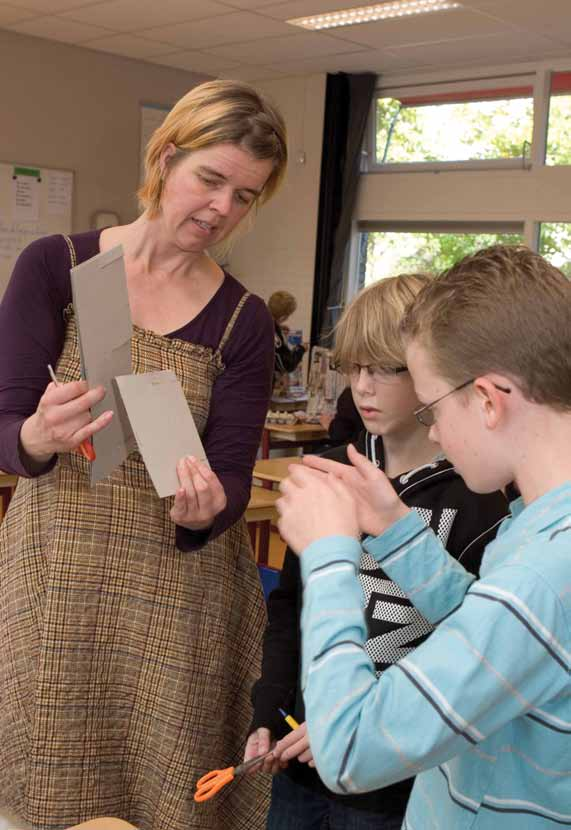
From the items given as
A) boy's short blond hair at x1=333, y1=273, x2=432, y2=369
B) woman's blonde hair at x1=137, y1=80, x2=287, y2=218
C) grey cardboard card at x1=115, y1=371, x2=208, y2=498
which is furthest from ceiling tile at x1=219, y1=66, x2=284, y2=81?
grey cardboard card at x1=115, y1=371, x2=208, y2=498

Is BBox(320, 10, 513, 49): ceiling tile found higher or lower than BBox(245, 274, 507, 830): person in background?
higher

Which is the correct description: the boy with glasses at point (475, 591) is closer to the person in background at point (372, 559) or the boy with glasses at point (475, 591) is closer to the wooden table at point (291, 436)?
the person in background at point (372, 559)

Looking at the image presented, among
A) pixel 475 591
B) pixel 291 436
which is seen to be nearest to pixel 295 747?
pixel 475 591

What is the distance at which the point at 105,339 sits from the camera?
4.92ft

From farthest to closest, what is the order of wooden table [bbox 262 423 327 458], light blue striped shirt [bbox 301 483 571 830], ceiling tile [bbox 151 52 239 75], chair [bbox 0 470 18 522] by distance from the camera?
ceiling tile [bbox 151 52 239 75]
wooden table [bbox 262 423 327 458]
chair [bbox 0 470 18 522]
light blue striped shirt [bbox 301 483 571 830]

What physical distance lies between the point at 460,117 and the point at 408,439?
23.0 ft

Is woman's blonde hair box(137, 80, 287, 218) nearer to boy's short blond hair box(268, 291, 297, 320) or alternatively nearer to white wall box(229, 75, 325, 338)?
boy's short blond hair box(268, 291, 297, 320)

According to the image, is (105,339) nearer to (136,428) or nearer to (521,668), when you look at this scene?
(136,428)

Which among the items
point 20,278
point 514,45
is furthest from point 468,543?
point 514,45

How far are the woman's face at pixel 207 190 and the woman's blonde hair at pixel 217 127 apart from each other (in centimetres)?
1

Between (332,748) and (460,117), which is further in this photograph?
(460,117)

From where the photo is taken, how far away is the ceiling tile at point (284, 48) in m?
7.43

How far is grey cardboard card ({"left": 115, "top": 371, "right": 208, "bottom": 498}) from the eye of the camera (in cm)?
152

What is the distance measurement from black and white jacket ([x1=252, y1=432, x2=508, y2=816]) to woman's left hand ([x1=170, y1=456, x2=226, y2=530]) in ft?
0.83
